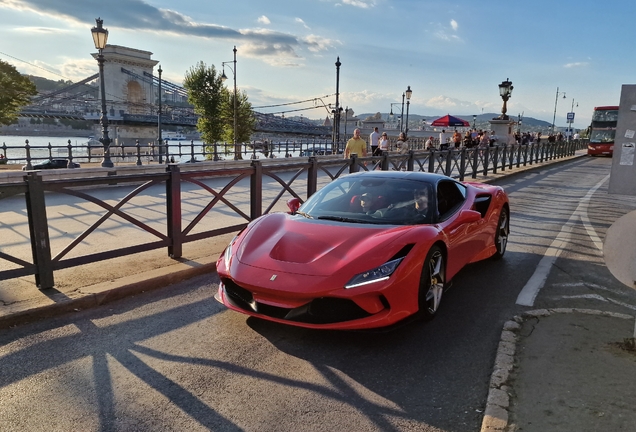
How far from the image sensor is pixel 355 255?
12.3 feet

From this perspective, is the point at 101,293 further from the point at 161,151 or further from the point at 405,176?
the point at 161,151

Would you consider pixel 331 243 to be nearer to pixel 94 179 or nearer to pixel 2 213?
pixel 94 179

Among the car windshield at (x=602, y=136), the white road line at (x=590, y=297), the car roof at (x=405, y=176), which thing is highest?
the car windshield at (x=602, y=136)

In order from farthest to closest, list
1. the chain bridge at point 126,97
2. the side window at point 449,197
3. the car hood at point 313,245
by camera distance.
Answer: the chain bridge at point 126,97
the side window at point 449,197
the car hood at point 313,245

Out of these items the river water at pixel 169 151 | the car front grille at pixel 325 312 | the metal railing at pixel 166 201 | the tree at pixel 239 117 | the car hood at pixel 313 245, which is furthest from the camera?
the tree at pixel 239 117

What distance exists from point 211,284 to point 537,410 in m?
3.56

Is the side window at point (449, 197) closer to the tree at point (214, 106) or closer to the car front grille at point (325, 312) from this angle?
the car front grille at point (325, 312)

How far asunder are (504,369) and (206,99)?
58.0 meters

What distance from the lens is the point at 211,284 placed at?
17.6ft

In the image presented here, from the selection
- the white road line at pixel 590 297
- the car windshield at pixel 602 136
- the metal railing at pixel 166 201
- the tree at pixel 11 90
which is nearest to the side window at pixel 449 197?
the white road line at pixel 590 297

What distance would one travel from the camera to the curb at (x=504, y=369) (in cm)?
274

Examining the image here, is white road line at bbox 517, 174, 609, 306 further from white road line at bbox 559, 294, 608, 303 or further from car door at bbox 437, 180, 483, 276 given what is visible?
car door at bbox 437, 180, 483, 276

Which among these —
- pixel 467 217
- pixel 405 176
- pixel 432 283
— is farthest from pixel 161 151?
pixel 432 283

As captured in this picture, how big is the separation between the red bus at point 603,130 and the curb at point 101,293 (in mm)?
40485
